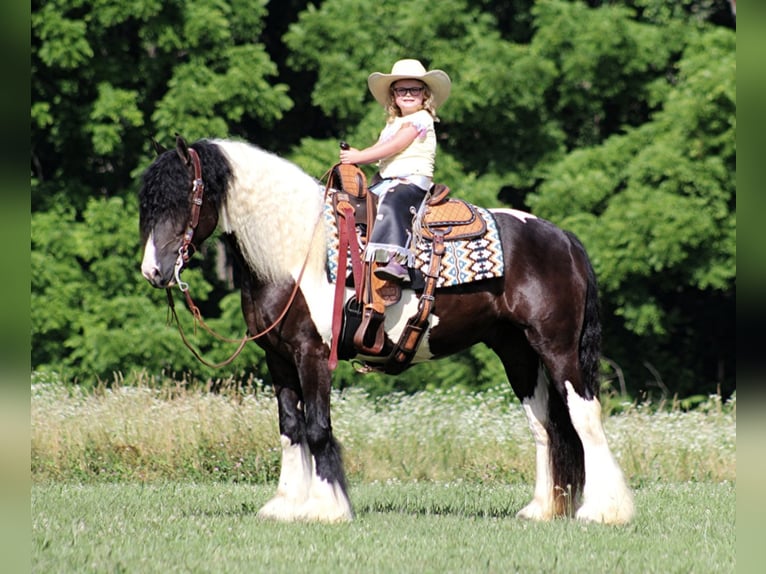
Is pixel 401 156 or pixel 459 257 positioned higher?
pixel 401 156

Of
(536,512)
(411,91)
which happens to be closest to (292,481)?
(536,512)

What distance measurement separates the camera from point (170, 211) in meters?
7.10

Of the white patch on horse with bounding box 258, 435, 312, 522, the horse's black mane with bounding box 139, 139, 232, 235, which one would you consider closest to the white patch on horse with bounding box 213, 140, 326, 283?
the horse's black mane with bounding box 139, 139, 232, 235

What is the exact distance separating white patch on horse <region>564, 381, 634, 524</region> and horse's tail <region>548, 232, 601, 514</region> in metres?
0.11

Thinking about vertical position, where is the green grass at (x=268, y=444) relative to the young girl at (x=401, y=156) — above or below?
below

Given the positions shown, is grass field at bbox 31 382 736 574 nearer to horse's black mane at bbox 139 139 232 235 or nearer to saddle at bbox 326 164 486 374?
saddle at bbox 326 164 486 374

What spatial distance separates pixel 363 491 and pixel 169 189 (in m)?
3.79

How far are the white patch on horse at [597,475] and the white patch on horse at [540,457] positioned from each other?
0.86 ft

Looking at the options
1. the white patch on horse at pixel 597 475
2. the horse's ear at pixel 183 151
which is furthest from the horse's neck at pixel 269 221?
Answer: the white patch on horse at pixel 597 475

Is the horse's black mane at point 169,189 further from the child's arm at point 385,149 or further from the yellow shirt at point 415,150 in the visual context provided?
the yellow shirt at point 415,150

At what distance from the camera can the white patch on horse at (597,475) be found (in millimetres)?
7523

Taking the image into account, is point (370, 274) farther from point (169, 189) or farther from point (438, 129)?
point (438, 129)

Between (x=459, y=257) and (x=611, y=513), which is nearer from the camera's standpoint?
(x=611, y=513)
